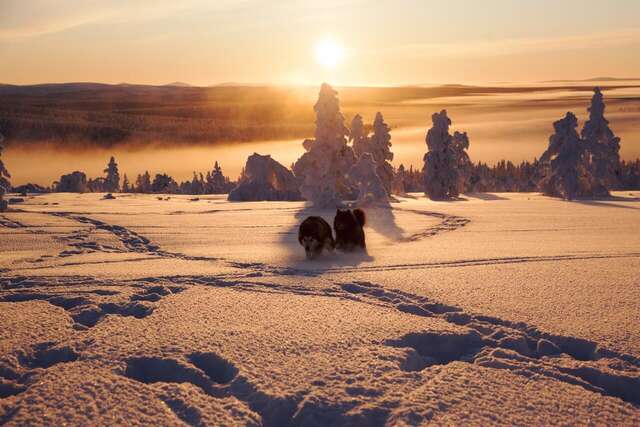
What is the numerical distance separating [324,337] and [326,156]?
18.4m

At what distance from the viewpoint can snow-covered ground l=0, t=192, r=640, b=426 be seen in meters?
3.36

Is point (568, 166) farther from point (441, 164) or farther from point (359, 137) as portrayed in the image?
point (359, 137)

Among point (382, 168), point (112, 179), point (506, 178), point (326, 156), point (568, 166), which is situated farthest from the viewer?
point (506, 178)

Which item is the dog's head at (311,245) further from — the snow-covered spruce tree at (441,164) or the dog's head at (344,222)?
the snow-covered spruce tree at (441,164)

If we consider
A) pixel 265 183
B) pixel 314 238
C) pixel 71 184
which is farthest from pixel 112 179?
pixel 314 238

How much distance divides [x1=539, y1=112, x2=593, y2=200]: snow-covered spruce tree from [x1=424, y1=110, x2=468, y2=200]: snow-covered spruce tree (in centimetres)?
492

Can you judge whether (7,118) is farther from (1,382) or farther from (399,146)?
(1,382)

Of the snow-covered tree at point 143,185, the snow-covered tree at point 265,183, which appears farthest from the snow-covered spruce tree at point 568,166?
the snow-covered tree at point 143,185

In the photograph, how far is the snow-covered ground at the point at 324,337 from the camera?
3.36m

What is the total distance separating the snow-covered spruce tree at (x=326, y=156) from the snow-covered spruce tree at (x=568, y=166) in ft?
35.6

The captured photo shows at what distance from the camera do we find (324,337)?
4465 millimetres

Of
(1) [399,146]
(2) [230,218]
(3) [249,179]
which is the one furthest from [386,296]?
(1) [399,146]

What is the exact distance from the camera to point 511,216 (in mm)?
15312

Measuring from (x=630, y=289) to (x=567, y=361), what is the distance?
247 cm
